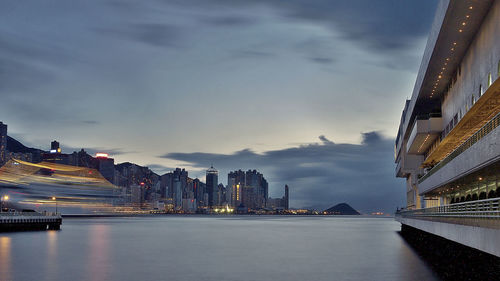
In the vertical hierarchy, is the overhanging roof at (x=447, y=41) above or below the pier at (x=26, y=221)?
above

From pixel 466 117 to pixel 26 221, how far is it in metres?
69.5

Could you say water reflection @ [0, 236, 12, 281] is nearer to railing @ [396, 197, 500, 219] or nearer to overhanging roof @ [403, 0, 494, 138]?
railing @ [396, 197, 500, 219]

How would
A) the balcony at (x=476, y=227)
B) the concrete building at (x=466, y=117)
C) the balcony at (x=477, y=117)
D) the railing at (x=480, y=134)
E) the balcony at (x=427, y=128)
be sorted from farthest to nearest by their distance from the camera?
the balcony at (x=427, y=128), the balcony at (x=477, y=117), the railing at (x=480, y=134), the concrete building at (x=466, y=117), the balcony at (x=476, y=227)

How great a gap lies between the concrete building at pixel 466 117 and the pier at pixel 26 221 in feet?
191

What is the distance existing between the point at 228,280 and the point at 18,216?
62.4 meters

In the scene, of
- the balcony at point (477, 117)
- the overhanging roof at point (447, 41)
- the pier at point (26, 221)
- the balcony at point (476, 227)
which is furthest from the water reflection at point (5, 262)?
the overhanging roof at point (447, 41)

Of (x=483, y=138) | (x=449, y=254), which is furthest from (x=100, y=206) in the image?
(x=483, y=138)

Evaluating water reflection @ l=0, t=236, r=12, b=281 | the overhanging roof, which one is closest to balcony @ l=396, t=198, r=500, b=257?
the overhanging roof

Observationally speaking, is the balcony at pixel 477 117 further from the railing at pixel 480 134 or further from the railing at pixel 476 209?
the railing at pixel 476 209

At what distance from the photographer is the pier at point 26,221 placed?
3064 inches

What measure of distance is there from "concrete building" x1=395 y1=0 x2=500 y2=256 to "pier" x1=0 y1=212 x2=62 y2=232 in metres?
58.3

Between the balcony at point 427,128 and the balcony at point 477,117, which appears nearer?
the balcony at point 477,117

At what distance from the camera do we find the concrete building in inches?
890

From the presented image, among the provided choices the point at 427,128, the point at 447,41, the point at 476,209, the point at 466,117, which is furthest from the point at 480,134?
the point at 427,128
